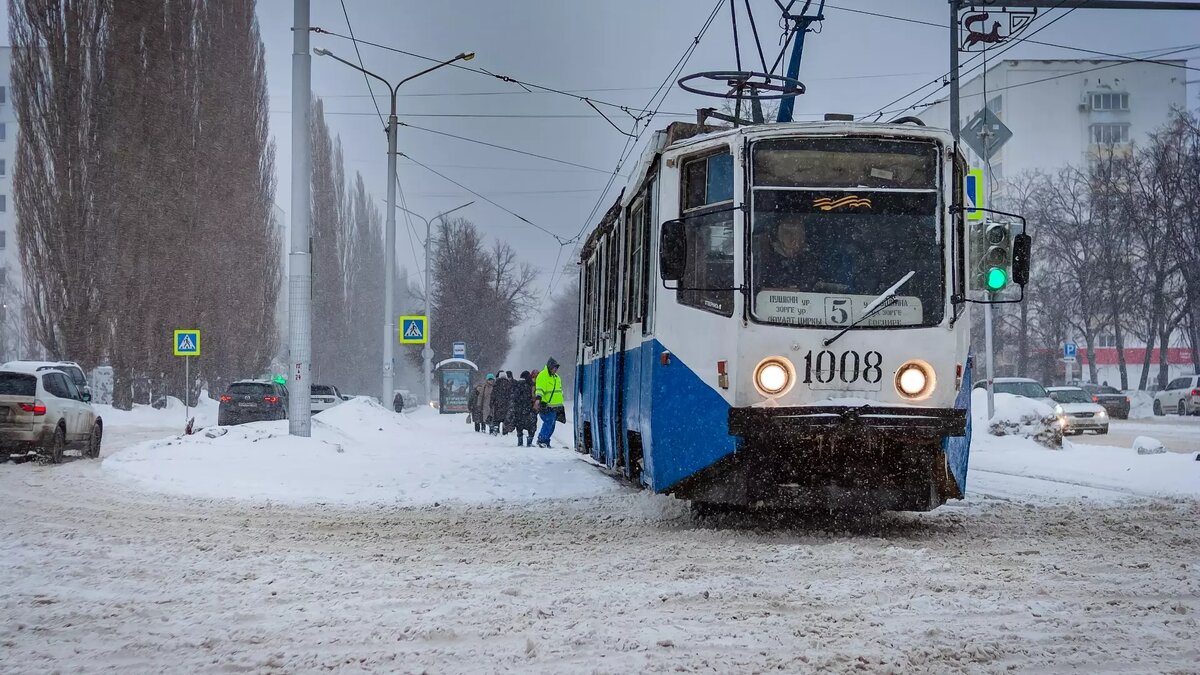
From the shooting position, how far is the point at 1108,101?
75.2 metres

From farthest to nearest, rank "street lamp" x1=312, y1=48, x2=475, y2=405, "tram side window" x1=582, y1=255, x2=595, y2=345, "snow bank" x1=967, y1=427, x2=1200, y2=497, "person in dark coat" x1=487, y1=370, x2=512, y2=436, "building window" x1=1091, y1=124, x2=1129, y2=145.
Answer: "building window" x1=1091, y1=124, x2=1129, y2=145
"street lamp" x1=312, y1=48, x2=475, y2=405
"person in dark coat" x1=487, y1=370, x2=512, y2=436
"tram side window" x1=582, y1=255, x2=595, y2=345
"snow bank" x1=967, y1=427, x2=1200, y2=497

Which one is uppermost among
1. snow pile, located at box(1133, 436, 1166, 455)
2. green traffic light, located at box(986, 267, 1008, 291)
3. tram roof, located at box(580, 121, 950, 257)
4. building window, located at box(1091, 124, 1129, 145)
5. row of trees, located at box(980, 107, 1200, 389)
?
building window, located at box(1091, 124, 1129, 145)

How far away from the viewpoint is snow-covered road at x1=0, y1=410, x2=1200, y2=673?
203 inches

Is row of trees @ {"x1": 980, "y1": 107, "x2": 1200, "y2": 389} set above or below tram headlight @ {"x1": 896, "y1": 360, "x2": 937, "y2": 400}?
above

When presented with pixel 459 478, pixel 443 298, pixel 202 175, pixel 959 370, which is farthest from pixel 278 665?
pixel 443 298

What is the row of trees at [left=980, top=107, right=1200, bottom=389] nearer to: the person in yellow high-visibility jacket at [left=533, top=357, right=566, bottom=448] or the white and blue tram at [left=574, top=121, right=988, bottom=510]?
the person in yellow high-visibility jacket at [left=533, top=357, right=566, bottom=448]

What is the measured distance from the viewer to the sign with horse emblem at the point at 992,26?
19828 mm

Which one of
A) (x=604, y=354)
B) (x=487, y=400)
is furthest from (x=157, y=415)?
(x=604, y=354)

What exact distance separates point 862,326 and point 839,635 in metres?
3.90

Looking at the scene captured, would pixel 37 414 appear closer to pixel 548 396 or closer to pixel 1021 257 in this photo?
pixel 548 396

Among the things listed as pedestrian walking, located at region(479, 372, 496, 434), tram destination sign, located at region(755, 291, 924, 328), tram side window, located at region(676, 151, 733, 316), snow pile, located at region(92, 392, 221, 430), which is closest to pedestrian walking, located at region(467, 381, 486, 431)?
pedestrian walking, located at region(479, 372, 496, 434)

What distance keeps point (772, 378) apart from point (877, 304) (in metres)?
0.92

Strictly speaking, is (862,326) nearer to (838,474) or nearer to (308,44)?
(838,474)

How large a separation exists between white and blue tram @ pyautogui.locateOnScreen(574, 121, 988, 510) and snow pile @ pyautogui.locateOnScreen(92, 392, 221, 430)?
2728cm
